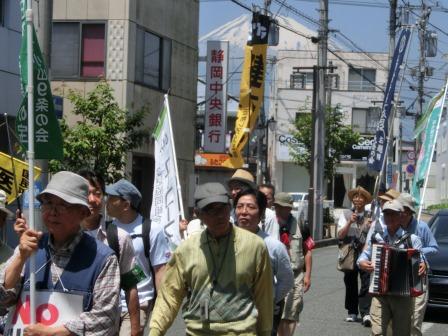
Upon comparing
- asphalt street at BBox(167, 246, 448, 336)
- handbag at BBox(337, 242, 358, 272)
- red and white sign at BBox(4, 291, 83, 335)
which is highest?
red and white sign at BBox(4, 291, 83, 335)

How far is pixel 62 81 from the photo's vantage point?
83.9 feet

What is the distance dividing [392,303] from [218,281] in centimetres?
391

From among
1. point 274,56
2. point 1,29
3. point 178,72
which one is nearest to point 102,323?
point 1,29

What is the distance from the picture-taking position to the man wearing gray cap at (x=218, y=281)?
18.5 ft

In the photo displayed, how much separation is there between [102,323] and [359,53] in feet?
219

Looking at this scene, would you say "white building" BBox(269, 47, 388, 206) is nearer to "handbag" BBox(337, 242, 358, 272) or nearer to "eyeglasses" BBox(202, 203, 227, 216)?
"handbag" BBox(337, 242, 358, 272)

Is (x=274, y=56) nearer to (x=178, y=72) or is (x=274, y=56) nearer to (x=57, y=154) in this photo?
(x=178, y=72)

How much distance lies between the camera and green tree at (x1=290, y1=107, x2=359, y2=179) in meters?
47.4

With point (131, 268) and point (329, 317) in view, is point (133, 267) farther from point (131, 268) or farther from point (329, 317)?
point (329, 317)

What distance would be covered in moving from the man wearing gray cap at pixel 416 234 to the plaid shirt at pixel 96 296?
4941 millimetres

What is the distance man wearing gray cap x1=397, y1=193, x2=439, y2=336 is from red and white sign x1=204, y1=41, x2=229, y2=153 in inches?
733

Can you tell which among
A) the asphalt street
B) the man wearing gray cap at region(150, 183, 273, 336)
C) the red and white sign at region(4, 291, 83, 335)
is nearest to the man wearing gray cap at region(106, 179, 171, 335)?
the man wearing gray cap at region(150, 183, 273, 336)

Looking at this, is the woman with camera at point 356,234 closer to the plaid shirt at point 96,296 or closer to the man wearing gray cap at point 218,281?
the man wearing gray cap at point 218,281

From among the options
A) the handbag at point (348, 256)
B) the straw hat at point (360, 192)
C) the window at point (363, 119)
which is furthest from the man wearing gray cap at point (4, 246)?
the window at point (363, 119)
